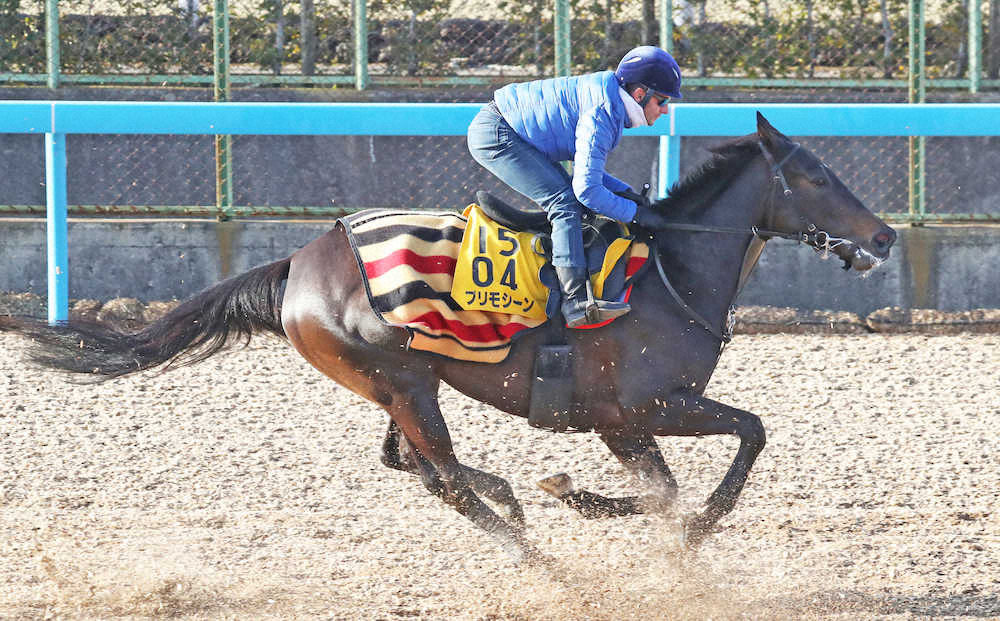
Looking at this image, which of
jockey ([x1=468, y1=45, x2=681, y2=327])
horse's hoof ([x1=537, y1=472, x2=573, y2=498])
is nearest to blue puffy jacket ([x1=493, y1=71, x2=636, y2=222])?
jockey ([x1=468, y1=45, x2=681, y2=327])

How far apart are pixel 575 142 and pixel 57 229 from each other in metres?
4.39

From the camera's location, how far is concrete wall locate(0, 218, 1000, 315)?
27.2 ft

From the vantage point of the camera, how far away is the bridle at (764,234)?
14.8 feet

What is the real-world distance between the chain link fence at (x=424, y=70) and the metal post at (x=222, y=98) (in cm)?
16

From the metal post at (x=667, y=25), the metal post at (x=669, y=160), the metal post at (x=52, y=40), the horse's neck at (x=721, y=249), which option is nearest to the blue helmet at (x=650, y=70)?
the horse's neck at (x=721, y=249)

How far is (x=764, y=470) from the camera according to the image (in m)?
5.61

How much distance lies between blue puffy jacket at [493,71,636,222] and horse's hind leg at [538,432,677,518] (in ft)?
2.75

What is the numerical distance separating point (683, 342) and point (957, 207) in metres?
5.51

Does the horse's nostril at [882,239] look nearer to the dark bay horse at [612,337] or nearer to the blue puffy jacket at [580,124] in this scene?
the dark bay horse at [612,337]

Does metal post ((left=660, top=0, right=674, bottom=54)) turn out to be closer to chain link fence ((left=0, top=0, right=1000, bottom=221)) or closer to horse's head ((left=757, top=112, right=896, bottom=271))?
chain link fence ((left=0, top=0, right=1000, bottom=221))

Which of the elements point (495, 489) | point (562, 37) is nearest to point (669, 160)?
point (562, 37)

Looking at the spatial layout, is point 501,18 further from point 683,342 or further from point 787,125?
point 683,342

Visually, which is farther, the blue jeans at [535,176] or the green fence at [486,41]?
the green fence at [486,41]

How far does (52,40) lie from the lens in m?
8.91
